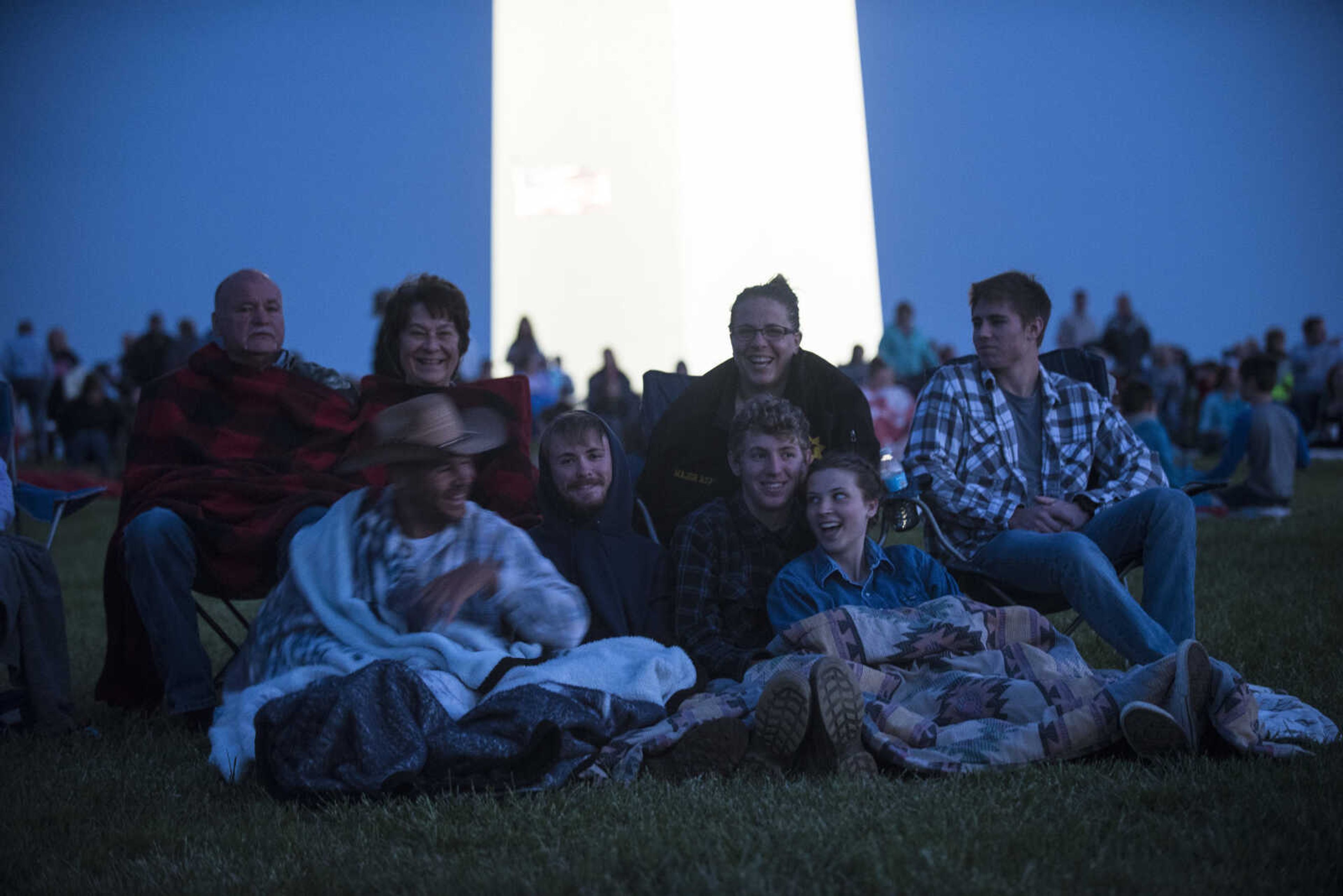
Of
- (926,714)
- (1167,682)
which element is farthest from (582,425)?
(1167,682)

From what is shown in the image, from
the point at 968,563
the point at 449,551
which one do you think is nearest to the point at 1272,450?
the point at 968,563

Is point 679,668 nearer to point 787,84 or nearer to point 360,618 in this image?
point 360,618

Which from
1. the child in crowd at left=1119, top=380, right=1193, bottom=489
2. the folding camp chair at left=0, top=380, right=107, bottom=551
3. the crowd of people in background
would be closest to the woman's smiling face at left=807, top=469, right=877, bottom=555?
the folding camp chair at left=0, top=380, right=107, bottom=551

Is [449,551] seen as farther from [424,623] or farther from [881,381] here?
[881,381]

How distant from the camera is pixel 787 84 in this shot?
46.0 ft

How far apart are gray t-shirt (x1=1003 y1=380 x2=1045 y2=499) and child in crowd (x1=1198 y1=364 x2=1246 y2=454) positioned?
7058mm

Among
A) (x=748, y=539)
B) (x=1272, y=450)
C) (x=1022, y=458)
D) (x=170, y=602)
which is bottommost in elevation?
(x=170, y=602)

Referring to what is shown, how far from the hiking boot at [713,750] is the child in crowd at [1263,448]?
17.0 feet

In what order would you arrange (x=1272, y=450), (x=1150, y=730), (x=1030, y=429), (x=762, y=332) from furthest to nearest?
(x=1272, y=450)
(x=1030, y=429)
(x=762, y=332)
(x=1150, y=730)

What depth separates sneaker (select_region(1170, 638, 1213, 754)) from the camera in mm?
2295

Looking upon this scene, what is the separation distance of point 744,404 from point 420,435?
114 cm

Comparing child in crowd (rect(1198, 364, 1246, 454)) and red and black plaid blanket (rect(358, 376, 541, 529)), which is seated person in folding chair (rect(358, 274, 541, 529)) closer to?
red and black plaid blanket (rect(358, 376, 541, 529))

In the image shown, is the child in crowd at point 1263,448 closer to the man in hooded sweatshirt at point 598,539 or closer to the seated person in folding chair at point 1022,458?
the seated person in folding chair at point 1022,458

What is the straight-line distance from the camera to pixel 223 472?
3355 mm
